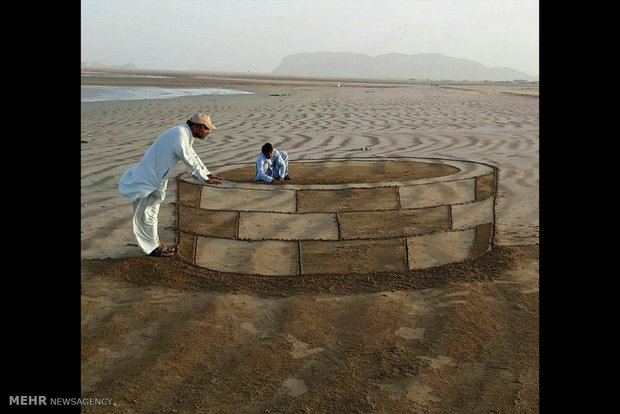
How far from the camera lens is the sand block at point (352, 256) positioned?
4727 millimetres

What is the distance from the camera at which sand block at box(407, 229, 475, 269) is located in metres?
4.86

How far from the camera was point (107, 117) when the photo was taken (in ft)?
58.9

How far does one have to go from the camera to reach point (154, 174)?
473 centimetres

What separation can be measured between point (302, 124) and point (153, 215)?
468 inches

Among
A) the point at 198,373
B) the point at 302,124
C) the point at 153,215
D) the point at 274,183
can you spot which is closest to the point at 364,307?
the point at 198,373

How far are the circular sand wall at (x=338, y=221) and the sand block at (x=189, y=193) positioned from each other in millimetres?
12

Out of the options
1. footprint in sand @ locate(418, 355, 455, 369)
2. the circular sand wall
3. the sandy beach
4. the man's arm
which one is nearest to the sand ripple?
the sandy beach

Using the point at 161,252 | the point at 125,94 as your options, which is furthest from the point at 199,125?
the point at 125,94

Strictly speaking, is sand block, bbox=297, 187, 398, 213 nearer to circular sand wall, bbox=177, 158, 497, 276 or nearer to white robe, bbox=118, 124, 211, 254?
circular sand wall, bbox=177, 158, 497, 276

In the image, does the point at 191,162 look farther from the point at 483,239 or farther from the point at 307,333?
the point at 483,239

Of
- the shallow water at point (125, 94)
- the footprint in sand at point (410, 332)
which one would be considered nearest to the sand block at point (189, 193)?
the footprint in sand at point (410, 332)

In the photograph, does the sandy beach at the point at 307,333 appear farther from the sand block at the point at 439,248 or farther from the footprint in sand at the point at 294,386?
the sand block at the point at 439,248
